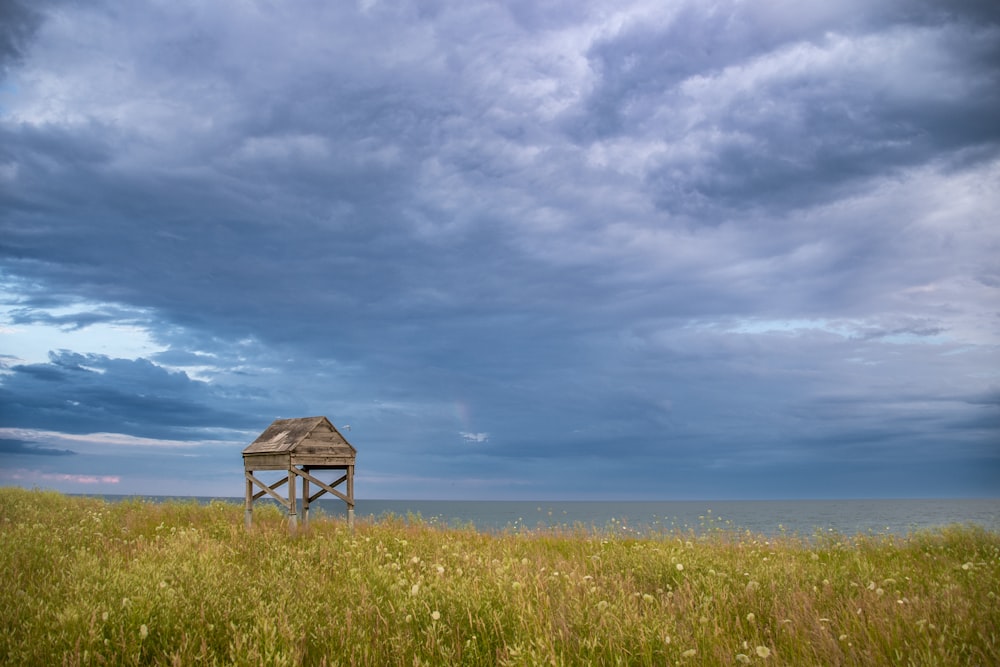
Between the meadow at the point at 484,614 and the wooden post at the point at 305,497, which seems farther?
the wooden post at the point at 305,497

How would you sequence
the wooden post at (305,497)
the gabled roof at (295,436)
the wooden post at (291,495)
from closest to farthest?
the wooden post at (291,495), the gabled roof at (295,436), the wooden post at (305,497)

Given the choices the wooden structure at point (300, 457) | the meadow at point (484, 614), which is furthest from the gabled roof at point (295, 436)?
the meadow at point (484, 614)

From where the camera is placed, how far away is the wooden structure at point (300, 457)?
17156 mm

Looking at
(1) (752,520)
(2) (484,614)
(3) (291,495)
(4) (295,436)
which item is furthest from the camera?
(1) (752,520)

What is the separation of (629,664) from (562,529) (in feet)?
36.1

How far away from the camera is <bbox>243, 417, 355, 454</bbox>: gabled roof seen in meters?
17.4

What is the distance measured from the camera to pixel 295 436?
1764cm

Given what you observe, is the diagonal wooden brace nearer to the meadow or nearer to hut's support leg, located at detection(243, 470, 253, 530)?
hut's support leg, located at detection(243, 470, 253, 530)

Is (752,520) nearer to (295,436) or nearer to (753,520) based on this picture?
(753,520)

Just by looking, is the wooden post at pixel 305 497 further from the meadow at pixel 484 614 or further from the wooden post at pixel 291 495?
the meadow at pixel 484 614

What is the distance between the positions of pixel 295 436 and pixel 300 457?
2.33 feet

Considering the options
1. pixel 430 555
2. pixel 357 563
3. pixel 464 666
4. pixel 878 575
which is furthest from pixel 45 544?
pixel 878 575

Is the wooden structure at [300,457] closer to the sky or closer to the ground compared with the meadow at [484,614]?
closer to the sky

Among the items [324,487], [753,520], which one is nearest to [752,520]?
[753,520]
